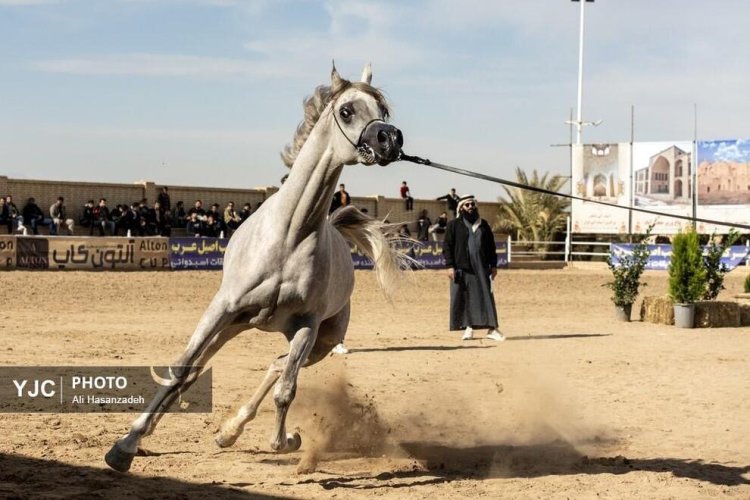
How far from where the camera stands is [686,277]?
18.1 m

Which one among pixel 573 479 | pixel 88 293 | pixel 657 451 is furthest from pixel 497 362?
pixel 88 293

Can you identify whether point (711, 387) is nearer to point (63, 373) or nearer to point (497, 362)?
point (497, 362)

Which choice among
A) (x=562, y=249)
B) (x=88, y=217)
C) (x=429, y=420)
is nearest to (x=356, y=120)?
(x=429, y=420)

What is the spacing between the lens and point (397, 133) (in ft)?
20.3

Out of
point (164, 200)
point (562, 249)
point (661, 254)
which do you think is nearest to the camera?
point (164, 200)

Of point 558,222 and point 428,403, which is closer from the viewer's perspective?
point 428,403

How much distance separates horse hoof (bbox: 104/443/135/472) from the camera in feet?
20.1

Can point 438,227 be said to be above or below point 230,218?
below

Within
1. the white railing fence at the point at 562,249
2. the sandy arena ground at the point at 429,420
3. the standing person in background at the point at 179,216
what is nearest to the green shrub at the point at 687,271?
the sandy arena ground at the point at 429,420

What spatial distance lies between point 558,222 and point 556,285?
18.0 m

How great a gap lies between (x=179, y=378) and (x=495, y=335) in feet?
31.2

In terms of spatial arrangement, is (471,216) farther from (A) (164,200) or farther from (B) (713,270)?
(A) (164,200)

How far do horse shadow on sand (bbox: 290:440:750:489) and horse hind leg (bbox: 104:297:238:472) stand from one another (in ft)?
3.30

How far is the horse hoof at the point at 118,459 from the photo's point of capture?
20.1ft
